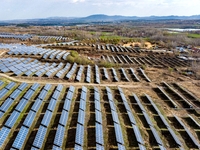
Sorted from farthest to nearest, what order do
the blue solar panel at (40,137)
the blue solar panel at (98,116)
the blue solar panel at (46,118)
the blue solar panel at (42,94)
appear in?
the blue solar panel at (42,94)
the blue solar panel at (98,116)
the blue solar panel at (46,118)
the blue solar panel at (40,137)

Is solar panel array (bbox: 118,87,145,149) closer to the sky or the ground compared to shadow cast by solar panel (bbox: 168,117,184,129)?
closer to the sky

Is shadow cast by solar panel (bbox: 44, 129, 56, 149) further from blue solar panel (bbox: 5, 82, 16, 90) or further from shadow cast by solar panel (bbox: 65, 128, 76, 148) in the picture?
blue solar panel (bbox: 5, 82, 16, 90)

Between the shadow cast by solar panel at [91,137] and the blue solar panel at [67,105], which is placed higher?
the blue solar panel at [67,105]

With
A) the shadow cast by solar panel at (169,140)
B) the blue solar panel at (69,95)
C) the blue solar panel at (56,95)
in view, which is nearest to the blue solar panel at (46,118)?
the blue solar panel at (56,95)

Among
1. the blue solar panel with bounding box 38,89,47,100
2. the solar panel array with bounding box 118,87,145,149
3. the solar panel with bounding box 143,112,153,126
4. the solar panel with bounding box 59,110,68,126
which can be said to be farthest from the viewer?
the blue solar panel with bounding box 38,89,47,100

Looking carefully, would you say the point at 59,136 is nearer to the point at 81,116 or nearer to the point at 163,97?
the point at 81,116

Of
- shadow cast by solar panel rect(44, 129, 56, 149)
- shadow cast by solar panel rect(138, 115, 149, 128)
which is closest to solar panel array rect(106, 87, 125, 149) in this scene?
shadow cast by solar panel rect(138, 115, 149, 128)

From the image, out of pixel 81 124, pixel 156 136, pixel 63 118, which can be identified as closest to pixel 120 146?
pixel 156 136

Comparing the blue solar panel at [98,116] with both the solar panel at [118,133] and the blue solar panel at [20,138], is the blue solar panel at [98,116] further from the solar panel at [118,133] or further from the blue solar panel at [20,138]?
the blue solar panel at [20,138]
